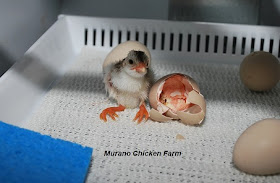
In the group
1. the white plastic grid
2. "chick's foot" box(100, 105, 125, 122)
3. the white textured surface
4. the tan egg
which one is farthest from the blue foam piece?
the white plastic grid

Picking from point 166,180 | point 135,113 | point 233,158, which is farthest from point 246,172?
point 135,113

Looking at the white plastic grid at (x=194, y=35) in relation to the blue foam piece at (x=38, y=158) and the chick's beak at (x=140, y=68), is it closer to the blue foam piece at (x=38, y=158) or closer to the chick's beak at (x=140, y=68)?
the chick's beak at (x=140, y=68)

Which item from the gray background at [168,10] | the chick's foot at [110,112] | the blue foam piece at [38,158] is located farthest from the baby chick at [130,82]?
the gray background at [168,10]

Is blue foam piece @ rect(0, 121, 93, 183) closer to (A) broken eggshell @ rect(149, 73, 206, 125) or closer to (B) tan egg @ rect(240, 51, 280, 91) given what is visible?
(A) broken eggshell @ rect(149, 73, 206, 125)

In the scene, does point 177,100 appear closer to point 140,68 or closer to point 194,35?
point 140,68

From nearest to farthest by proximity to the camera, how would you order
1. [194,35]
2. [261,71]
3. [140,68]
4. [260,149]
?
[260,149]
[140,68]
[261,71]
[194,35]

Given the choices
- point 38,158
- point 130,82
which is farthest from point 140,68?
point 38,158
